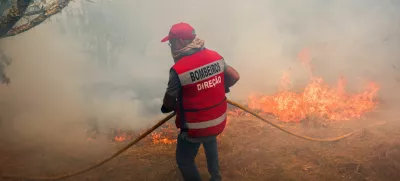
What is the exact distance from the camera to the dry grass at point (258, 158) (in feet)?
14.7

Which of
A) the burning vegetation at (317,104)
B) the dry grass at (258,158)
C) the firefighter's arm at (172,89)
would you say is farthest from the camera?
the burning vegetation at (317,104)

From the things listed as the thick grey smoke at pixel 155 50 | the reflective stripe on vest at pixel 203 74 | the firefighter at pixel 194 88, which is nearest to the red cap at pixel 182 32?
the firefighter at pixel 194 88

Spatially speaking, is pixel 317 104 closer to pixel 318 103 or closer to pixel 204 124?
pixel 318 103

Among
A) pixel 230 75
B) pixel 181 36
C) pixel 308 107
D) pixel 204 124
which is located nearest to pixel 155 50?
pixel 308 107

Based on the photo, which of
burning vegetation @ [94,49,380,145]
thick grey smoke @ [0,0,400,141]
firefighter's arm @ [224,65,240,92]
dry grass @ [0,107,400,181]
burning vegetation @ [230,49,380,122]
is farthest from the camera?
thick grey smoke @ [0,0,400,141]

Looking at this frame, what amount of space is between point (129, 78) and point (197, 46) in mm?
6825

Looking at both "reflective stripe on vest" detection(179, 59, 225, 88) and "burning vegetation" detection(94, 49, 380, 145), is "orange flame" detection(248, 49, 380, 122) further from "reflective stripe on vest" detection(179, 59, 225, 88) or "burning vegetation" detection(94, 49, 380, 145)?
"reflective stripe on vest" detection(179, 59, 225, 88)

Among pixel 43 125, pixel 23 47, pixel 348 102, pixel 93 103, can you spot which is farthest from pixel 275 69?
pixel 23 47

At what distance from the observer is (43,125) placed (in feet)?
22.4

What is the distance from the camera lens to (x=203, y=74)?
318cm

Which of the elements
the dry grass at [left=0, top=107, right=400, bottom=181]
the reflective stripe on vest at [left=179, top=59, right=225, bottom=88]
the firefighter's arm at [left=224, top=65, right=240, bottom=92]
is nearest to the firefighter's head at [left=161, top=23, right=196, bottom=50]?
the reflective stripe on vest at [left=179, top=59, right=225, bottom=88]

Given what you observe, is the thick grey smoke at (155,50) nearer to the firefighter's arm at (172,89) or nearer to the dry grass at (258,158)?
the dry grass at (258,158)

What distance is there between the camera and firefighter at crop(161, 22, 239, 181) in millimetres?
3125

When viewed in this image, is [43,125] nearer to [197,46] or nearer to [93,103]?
[93,103]
